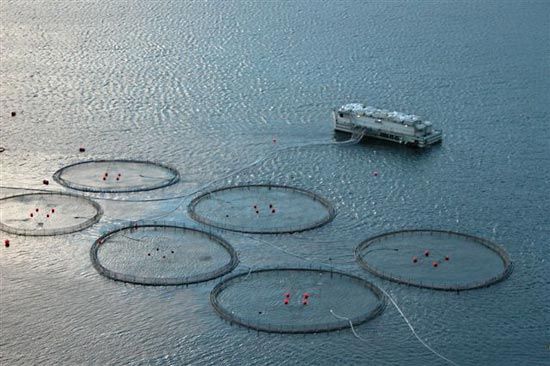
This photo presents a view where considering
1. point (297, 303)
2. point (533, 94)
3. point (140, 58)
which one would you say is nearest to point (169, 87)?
point (140, 58)

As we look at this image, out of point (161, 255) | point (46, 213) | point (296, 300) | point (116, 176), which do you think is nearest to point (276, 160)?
point (116, 176)

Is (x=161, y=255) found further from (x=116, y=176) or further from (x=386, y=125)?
(x=386, y=125)

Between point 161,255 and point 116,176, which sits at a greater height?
point 116,176

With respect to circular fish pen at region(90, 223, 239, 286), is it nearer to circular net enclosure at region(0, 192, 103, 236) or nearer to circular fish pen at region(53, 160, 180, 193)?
circular net enclosure at region(0, 192, 103, 236)

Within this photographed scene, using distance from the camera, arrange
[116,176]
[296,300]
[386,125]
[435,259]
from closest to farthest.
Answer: [296,300], [435,259], [116,176], [386,125]

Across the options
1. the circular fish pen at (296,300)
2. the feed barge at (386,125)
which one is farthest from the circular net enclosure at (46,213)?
the feed barge at (386,125)

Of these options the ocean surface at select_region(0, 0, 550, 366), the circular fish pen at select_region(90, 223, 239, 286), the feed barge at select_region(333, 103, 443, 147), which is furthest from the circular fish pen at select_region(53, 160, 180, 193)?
the feed barge at select_region(333, 103, 443, 147)

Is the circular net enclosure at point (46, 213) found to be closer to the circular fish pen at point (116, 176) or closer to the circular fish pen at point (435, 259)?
the circular fish pen at point (116, 176)
